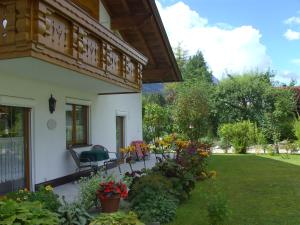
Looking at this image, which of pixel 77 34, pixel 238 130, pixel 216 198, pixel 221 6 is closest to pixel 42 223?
pixel 216 198

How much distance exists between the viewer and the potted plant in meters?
6.72

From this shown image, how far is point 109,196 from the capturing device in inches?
265

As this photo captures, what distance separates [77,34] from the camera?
838 cm

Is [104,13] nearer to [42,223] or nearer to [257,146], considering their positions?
[42,223]

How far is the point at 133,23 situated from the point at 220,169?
232 inches

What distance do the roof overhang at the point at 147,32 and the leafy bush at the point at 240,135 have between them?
22.1 feet

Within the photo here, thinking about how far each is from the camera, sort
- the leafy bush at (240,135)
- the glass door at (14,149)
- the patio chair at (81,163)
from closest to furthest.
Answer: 1. the glass door at (14,149)
2. the patio chair at (81,163)
3. the leafy bush at (240,135)

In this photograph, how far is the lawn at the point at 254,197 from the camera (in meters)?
7.30

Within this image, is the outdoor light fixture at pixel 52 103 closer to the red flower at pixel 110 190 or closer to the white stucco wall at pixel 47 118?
the white stucco wall at pixel 47 118

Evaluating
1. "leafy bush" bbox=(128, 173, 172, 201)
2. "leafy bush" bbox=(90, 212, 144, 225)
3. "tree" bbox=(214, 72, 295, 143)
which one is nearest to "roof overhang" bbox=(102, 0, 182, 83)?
"leafy bush" bbox=(128, 173, 172, 201)

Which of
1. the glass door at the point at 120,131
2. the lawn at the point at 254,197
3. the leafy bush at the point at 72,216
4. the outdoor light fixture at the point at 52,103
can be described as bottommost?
the lawn at the point at 254,197

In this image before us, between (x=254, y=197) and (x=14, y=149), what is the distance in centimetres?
550

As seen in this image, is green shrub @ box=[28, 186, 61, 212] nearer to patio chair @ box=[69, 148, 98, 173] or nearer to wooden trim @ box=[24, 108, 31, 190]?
wooden trim @ box=[24, 108, 31, 190]

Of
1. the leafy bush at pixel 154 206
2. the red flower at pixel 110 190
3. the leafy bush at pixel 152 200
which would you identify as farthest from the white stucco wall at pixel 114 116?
the red flower at pixel 110 190
